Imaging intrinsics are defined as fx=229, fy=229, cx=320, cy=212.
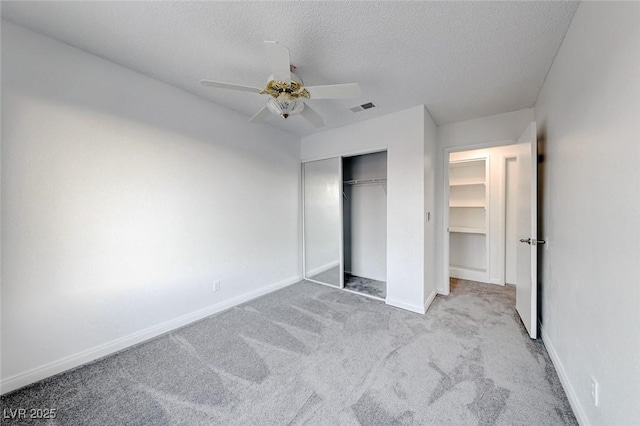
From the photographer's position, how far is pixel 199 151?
257cm

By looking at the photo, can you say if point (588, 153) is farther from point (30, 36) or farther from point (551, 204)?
point (30, 36)

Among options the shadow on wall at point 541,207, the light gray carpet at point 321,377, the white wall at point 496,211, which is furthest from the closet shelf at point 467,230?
the light gray carpet at point 321,377

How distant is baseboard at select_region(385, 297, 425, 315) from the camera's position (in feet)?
8.86

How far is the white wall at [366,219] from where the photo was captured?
12.4 ft

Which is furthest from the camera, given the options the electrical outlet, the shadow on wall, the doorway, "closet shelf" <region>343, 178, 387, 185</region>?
"closet shelf" <region>343, 178, 387, 185</region>

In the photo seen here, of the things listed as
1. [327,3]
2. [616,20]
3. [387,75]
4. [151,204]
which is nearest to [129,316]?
[151,204]

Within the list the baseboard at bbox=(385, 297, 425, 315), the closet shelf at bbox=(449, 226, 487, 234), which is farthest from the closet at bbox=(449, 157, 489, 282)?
the baseboard at bbox=(385, 297, 425, 315)

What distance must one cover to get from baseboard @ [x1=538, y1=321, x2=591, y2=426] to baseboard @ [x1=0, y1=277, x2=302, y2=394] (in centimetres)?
299

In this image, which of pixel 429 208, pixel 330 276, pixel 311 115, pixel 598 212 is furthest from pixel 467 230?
pixel 311 115

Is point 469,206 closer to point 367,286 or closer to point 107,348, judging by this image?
point 367,286

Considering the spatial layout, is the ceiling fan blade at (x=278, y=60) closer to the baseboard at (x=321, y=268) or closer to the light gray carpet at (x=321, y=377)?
the light gray carpet at (x=321, y=377)

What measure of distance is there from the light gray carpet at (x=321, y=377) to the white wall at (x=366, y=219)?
4.58ft

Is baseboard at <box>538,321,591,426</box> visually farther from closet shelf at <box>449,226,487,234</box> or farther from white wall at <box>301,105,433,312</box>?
closet shelf at <box>449,226,487,234</box>

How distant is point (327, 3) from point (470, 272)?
4212 millimetres
